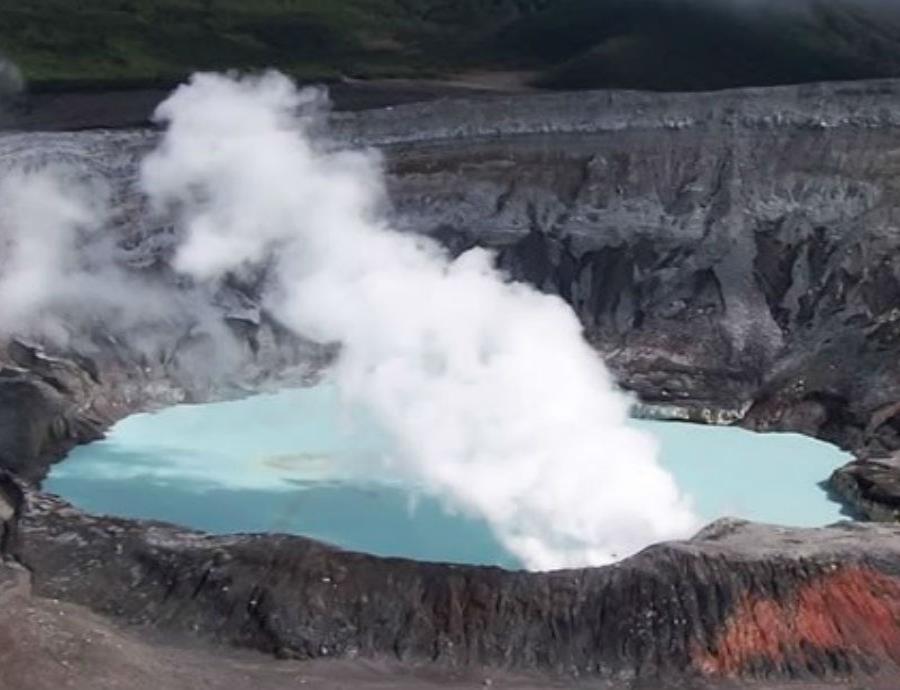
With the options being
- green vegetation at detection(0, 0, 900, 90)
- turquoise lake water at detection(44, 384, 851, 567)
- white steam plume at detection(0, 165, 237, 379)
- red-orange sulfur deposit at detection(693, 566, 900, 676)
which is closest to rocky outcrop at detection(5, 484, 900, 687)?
red-orange sulfur deposit at detection(693, 566, 900, 676)

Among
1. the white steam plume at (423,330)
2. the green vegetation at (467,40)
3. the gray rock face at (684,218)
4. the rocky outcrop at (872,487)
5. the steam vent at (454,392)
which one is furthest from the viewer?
the green vegetation at (467,40)

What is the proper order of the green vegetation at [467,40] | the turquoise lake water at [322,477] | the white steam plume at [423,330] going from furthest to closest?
the green vegetation at [467,40] → the white steam plume at [423,330] → the turquoise lake water at [322,477]

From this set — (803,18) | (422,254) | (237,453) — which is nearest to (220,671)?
(237,453)

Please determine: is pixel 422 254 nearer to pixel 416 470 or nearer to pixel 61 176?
pixel 61 176

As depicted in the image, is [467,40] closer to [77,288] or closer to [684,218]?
[684,218]

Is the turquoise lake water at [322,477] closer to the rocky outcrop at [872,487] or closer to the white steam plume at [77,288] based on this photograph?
the rocky outcrop at [872,487]

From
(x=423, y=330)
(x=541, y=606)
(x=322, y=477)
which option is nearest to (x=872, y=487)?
(x=541, y=606)

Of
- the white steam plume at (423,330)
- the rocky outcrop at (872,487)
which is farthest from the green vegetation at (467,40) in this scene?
the rocky outcrop at (872,487)
